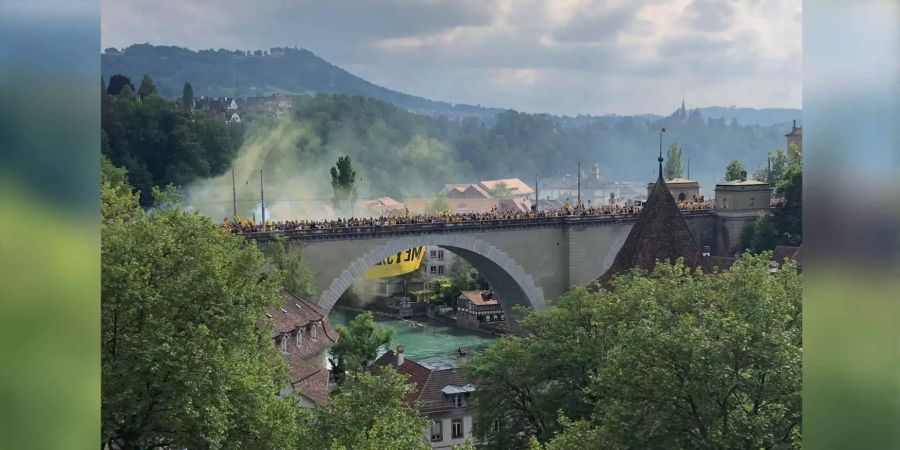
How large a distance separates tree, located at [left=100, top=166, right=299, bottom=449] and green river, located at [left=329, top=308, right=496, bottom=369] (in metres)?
17.5

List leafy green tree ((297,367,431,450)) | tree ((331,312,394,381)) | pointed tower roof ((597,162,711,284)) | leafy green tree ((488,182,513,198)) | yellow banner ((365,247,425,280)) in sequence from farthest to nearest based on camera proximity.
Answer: leafy green tree ((488,182,513,198)), yellow banner ((365,247,425,280)), tree ((331,312,394,381)), pointed tower roof ((597,162,711,284)), leafy green tree ((297,367,431,450))

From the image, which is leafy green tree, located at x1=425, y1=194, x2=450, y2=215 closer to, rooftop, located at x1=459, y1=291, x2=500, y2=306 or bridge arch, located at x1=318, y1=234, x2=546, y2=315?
rooftop, located at x1=459, y1=291, x2=500, y2=306

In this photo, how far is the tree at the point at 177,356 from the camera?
7.77 m

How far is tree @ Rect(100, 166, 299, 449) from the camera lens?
25.5 ft

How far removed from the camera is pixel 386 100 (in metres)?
60.0

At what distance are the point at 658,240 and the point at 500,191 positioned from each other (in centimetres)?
4114

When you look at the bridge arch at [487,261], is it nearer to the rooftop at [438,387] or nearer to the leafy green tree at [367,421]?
the rooftop at [438,387]

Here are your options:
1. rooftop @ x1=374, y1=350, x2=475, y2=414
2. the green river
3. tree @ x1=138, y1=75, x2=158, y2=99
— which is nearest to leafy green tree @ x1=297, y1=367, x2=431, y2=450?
rooftop @ x1=374, y1=350, x2=475, y2=414

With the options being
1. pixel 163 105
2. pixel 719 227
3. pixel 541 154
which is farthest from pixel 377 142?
pixel 719 227

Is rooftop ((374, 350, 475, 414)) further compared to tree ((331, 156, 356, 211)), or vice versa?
tree ((331, 156, 356, 211))

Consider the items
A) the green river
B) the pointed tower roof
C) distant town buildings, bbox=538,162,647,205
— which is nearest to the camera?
the pointed tower roof

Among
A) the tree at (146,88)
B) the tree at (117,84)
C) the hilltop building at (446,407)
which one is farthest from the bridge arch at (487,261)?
the tree at (146,88)

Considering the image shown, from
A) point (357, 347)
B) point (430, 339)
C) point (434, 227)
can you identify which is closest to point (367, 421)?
point (357, 347)

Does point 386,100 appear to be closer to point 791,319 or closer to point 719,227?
point 719,227
